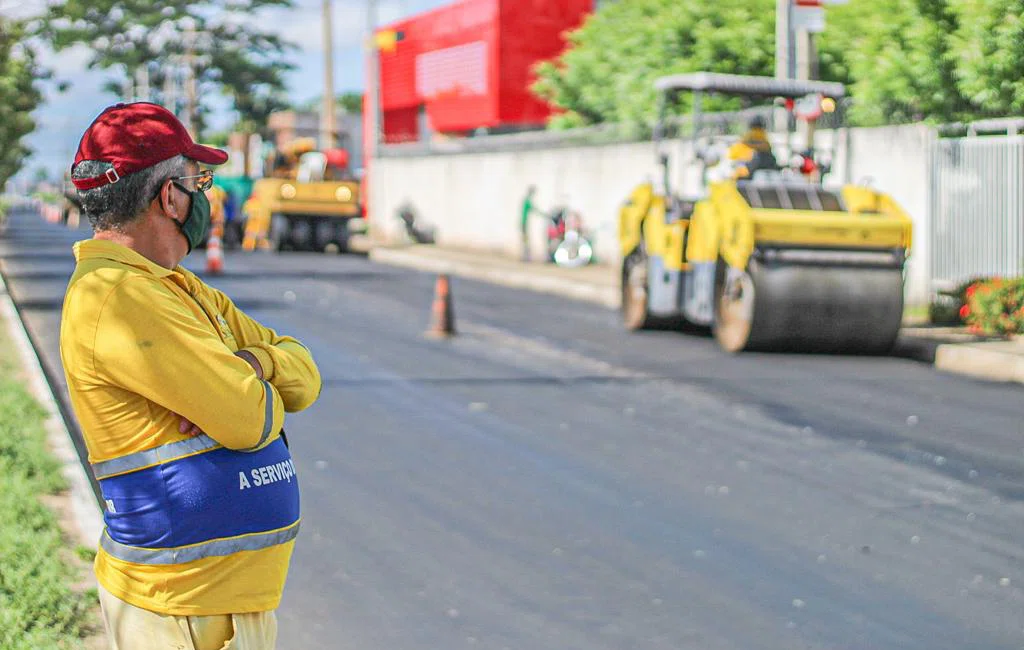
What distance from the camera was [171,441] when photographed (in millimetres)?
2992

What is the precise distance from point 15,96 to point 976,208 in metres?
14.1

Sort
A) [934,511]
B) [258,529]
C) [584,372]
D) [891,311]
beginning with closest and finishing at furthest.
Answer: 1. [258,529]
2. [934,511]
3. [584,372]
4. [891,311]

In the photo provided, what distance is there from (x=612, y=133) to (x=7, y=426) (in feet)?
78.2

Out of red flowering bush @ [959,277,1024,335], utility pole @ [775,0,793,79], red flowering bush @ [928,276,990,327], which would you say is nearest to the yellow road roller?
utility pole @ [775,0,793,79]

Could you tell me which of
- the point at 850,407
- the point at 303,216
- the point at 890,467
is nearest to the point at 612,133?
the point at 303,216

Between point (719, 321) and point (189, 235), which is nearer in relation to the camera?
point (189, 235)

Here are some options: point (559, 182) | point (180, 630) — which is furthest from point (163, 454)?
point (559, 182)

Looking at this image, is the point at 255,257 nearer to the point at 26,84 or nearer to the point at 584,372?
the point at 26,84

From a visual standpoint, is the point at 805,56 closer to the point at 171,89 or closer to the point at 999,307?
the point at 999,307

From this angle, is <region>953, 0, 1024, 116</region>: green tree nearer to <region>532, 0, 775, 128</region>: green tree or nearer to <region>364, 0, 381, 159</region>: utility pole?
<region>532, 0, 775, 128</region>: green tree

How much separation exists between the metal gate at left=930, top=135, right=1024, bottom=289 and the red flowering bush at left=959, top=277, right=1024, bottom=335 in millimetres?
1551

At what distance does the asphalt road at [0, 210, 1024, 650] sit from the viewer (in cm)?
613

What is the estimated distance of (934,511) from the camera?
8180 mm

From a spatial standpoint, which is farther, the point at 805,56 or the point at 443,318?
the point at 805,56
